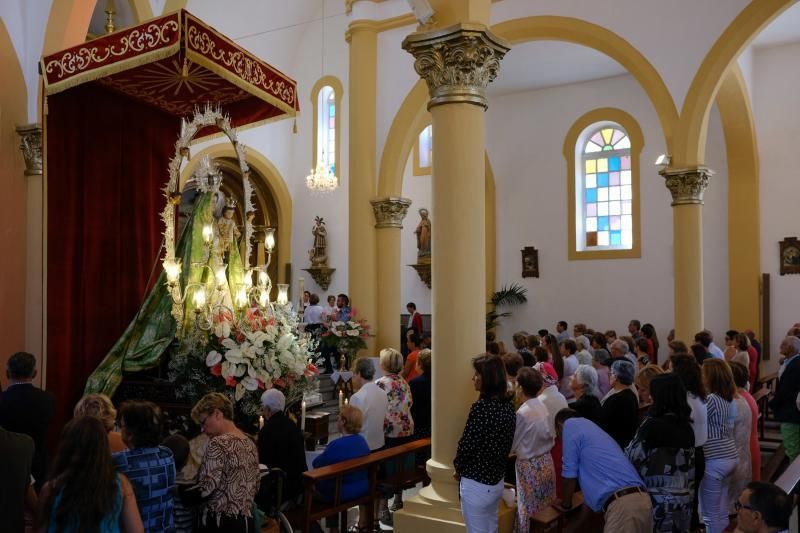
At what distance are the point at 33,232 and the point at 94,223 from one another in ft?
3.04

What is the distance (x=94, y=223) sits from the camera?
809cm

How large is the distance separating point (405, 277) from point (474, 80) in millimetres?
12161

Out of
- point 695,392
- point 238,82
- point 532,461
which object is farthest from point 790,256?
point 532,461

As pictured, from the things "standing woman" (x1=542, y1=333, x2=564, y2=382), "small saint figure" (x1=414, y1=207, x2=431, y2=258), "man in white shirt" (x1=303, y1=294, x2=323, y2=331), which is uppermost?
"small saint figure" (x1=414, y1=207, x2=431, y2=258)

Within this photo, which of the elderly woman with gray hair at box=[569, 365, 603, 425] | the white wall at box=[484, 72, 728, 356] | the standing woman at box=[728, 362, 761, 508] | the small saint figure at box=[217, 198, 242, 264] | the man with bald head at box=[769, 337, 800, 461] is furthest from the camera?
the white wall at box=[484, 72, 728, 356]

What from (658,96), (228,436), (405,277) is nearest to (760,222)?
(658,96)

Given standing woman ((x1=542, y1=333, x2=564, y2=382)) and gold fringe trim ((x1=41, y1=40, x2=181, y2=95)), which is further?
standing woman ((x1=542, y1=333, x2=564, y2=382))

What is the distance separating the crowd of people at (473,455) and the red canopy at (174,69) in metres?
3.17

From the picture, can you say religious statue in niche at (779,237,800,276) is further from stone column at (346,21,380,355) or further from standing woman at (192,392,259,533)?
standing woman at (192,392,259,533)

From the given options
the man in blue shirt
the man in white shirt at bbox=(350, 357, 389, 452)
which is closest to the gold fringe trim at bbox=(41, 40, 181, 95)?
the man in white shirt at bbox=(350, 357, 389, 452)

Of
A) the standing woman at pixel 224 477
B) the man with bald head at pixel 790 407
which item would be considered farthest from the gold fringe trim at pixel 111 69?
the man with bald head at pixel 790 407

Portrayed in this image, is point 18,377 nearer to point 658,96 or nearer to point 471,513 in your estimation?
point 471,513

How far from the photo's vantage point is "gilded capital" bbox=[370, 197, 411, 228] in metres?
12.1

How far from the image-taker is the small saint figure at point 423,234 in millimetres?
16984
